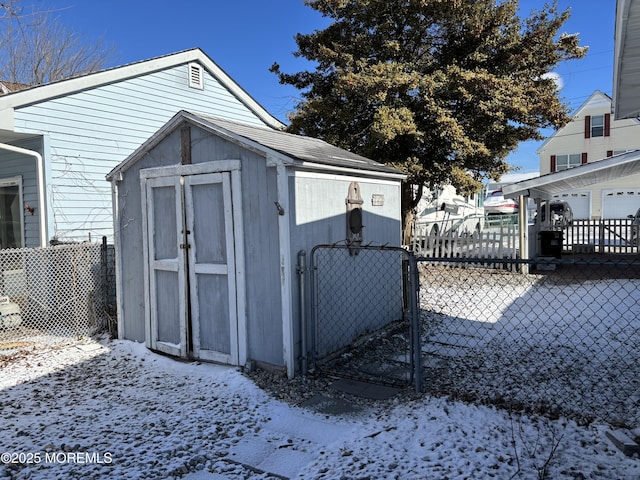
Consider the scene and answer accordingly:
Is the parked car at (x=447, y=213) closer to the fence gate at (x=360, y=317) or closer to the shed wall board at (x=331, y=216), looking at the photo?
the shed wall board at (x=331, y=216)

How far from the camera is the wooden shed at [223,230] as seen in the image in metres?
4.55

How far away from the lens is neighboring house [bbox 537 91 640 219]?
83.9ft

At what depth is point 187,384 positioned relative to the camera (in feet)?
14.9

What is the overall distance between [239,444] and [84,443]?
115 centimetres

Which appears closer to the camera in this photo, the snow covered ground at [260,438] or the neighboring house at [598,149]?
the snow covered ground at [260,438]

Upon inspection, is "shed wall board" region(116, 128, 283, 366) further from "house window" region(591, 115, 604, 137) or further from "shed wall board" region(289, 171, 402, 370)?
"house window" region(591, 115, 604, 137)

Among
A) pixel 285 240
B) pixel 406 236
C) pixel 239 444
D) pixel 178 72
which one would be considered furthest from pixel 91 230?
pixel 406 236

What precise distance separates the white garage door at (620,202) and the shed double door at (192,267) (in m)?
27.5

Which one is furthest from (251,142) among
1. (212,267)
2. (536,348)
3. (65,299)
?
(65,299)

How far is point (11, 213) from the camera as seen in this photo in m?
9.12

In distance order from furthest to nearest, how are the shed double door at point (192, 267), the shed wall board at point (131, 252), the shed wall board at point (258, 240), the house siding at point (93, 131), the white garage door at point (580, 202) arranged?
the white garage door at point (580, 202) < the house siding at point (93, 131) < the shed wall board at point (131, 252) < the shed double door at point (192, 267) < the shed wall board at point (258, 240)

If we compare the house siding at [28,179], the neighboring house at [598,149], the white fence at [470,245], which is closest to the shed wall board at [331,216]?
the house siding at [28,179]

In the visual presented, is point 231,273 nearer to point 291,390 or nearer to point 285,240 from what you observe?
point 285,240

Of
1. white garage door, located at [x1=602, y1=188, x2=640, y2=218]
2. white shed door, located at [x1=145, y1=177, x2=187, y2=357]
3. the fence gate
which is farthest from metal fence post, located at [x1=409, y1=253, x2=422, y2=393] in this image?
white garage door, located at [x1=602, y1=188, x2=640, y2=218]
